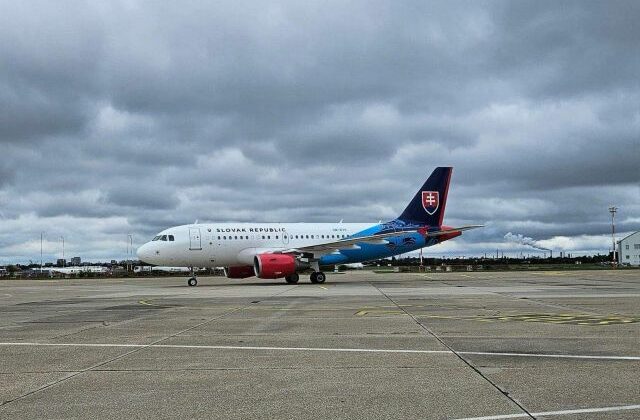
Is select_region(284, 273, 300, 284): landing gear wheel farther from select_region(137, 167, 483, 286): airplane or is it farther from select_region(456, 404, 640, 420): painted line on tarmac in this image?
select_region(456, 404, 640, 420): painted line on tarmac

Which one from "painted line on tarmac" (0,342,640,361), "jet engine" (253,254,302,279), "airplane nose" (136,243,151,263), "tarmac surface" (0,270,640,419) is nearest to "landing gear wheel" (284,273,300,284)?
"jet engine" (253,254,302,279)

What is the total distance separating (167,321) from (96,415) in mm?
9476

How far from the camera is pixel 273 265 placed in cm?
3656

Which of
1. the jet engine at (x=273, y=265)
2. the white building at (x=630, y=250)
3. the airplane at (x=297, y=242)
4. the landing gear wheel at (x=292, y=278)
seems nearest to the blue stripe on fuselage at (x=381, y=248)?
the airplane at (x=297, y=242)

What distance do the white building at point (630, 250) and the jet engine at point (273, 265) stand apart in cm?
10616

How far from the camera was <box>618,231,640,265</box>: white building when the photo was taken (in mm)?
123125

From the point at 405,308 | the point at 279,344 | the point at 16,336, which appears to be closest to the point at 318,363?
the point at 279,344

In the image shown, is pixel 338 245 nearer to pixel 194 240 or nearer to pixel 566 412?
pixel 194 240

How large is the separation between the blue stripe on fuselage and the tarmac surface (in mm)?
25528

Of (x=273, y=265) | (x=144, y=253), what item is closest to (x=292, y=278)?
(x=273, y=265)

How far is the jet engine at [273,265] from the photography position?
36.4m

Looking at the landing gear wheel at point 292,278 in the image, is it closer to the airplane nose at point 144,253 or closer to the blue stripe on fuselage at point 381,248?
the blue stripe on fuselage at point 381,248

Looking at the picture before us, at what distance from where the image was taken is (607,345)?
9719 mm

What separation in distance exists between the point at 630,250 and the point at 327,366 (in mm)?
132839
